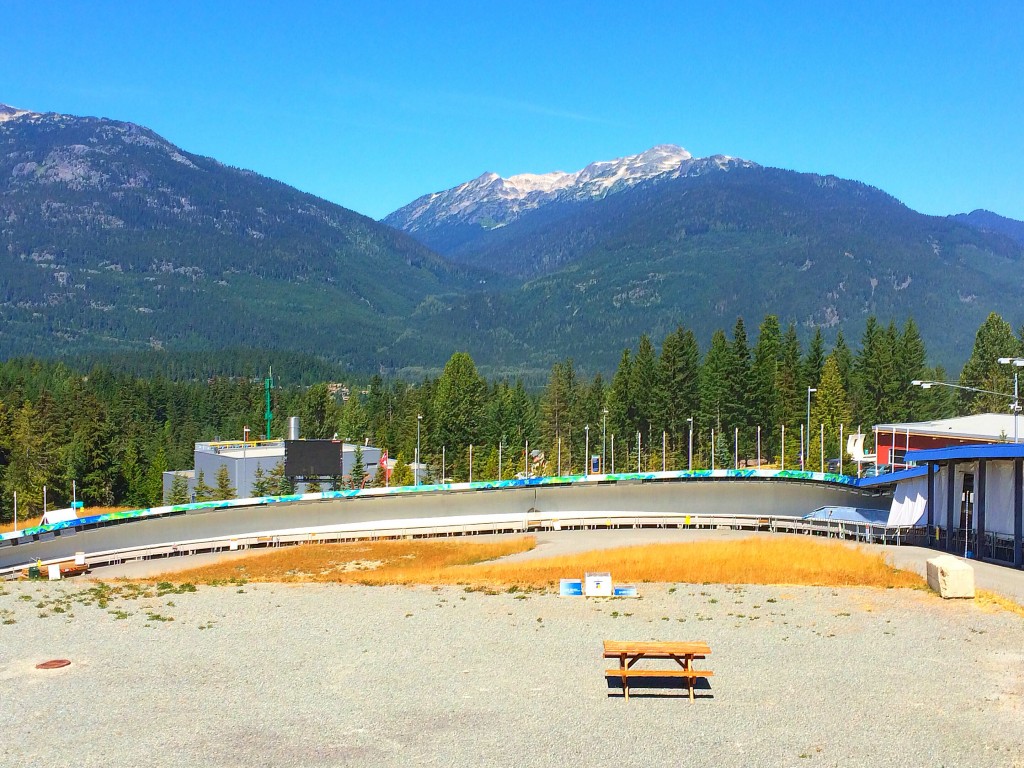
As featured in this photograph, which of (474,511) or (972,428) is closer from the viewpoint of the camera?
(972,428)

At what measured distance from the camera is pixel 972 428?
200ft

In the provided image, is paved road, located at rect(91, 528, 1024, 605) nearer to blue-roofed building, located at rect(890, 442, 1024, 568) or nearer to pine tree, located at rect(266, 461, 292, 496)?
blue-roofed building, located at rect(890, 442, 1024, 568)

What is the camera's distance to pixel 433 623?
75.5 ft

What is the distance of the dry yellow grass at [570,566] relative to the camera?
28891 mm

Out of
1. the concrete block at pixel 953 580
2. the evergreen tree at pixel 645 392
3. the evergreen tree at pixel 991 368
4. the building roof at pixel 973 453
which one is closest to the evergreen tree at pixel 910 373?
the evergreen tree at pixel 991 368

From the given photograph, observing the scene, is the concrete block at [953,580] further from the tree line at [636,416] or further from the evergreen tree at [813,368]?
the evergreen tree at [813,368]

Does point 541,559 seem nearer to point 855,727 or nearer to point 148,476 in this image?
point 855,727

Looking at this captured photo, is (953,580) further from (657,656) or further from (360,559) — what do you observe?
(360,559)

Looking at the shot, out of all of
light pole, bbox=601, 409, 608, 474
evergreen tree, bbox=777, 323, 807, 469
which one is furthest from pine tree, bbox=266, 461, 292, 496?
evergreen tree, bbox=777, 323, 807, 469

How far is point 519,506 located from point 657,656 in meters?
44.2

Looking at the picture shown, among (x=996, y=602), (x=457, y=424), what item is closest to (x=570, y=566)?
(x=996, y=602)

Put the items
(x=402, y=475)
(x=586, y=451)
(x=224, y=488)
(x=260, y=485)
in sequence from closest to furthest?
(x=224, y=488) < (x=260, y=485) < (x=402, y=475) < (x=586, y=451)

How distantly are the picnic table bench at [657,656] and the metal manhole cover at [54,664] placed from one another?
32.0 feet

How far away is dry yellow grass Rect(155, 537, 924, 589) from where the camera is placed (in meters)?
28.9
